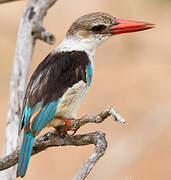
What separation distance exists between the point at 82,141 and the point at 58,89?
1.54 feet

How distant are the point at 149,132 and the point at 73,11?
139 inches

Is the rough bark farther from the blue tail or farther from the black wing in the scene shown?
the blue tail

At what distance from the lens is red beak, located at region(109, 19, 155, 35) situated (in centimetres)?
361

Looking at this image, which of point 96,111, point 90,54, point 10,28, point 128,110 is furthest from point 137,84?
point 90,54

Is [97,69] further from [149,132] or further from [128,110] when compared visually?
[149,132]

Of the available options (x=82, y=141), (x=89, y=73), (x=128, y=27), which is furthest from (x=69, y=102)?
(x=128, y=27)

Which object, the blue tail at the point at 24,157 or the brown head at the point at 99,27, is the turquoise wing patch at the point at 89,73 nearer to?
the brown head at the point at 99,27

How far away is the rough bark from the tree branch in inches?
11.2

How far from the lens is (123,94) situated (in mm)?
6504

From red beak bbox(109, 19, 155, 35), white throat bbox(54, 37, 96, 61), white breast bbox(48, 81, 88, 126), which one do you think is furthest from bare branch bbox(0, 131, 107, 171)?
red beak bbox(109, 19, 155, 35)

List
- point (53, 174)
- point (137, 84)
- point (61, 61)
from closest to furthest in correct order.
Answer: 1. point (61, 61)
2. point (53, 174)
3. point (137, 84)

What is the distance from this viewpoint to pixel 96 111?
5.27 m

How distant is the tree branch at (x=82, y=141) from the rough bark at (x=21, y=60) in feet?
0.94

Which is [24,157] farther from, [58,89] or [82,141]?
[58,89]
